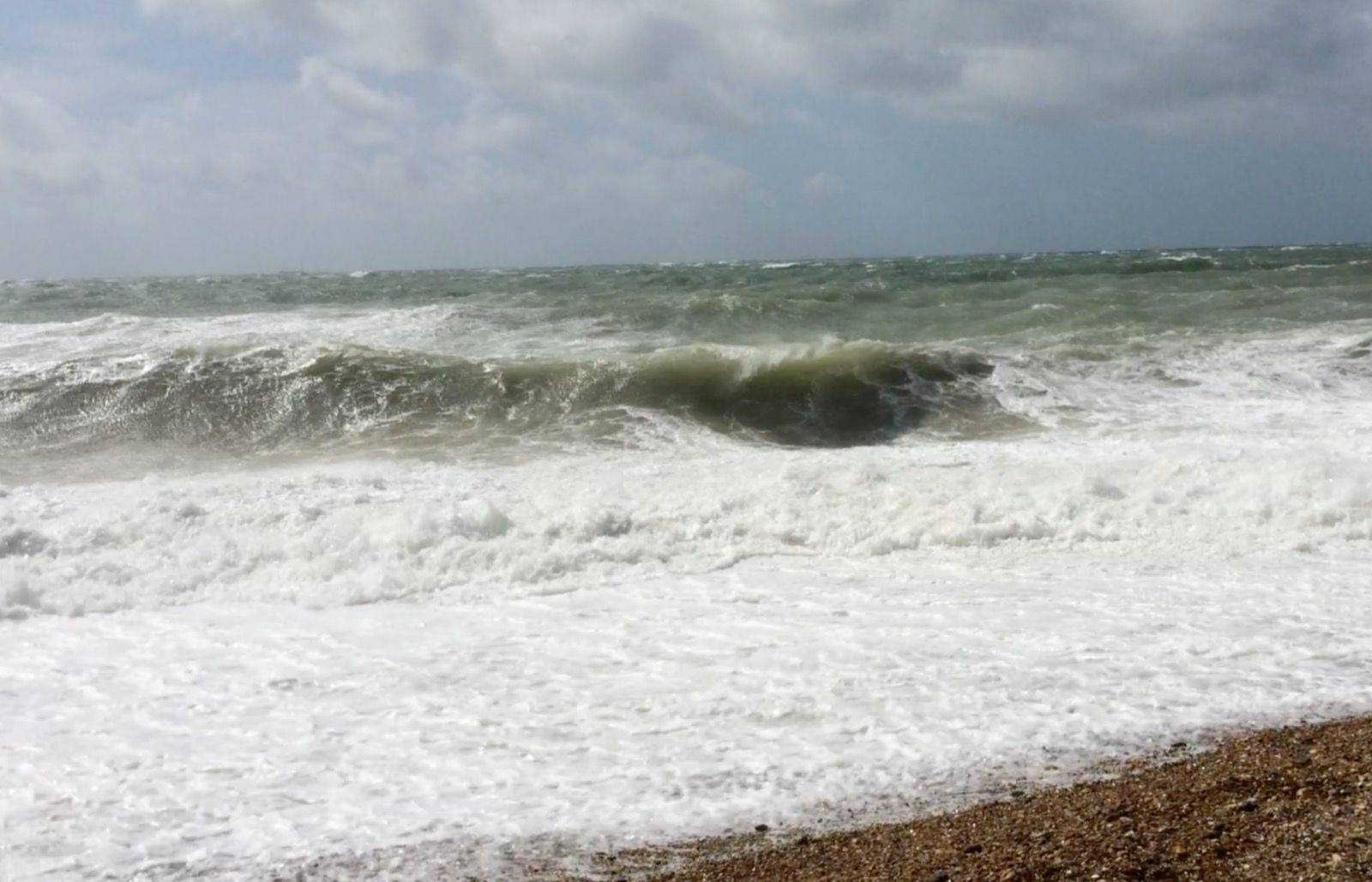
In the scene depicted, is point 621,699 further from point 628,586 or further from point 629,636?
point 628,586

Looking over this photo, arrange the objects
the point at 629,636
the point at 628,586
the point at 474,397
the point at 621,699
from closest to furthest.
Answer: the point at 621,699 < the point at 629,636 < the point at 628,586 < the point at 474,397

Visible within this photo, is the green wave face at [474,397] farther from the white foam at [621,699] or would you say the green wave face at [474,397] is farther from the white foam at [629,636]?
the white foam at [621,699]

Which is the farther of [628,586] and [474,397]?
[474,397]

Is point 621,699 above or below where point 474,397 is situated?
below

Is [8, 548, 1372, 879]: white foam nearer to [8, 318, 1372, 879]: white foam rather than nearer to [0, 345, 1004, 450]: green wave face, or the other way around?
[8, 318, 1372, 879]: white foam

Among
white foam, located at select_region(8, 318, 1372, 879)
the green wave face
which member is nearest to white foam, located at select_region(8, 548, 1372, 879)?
white foam, located at select_region(8, 318, 1372, 879)

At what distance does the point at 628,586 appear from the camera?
6941mm

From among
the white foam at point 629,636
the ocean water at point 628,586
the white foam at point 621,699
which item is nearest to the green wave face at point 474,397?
the ocean water at point 628,586

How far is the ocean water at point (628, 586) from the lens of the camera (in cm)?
431

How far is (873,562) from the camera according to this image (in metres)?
7.37

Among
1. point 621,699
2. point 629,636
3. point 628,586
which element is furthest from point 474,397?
point 621,699

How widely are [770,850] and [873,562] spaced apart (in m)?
3.72

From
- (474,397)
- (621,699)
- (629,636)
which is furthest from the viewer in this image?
(474,397)

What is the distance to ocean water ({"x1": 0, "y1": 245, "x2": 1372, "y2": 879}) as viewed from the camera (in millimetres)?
4312
